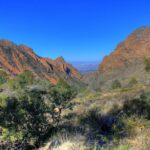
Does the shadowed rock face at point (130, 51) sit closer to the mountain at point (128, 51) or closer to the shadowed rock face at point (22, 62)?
the mountain at point (128, 51)

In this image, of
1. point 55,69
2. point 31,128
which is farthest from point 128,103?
point 55,69

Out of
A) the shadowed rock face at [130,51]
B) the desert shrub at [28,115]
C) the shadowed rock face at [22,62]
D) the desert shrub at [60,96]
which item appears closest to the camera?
the desert shrub at [28,115]

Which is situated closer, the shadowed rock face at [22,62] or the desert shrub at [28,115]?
the desert shrub at [28,115]

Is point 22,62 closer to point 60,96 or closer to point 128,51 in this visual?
point 128,51

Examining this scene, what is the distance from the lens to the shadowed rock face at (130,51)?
5891 inches

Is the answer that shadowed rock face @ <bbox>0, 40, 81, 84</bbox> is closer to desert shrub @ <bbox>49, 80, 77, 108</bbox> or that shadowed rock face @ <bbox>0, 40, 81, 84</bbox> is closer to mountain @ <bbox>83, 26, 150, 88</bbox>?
mountain @ <bbox>83, 26, 150, 88</bbox>

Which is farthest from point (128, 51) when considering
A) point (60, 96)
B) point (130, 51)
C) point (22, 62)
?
point (60, 96)

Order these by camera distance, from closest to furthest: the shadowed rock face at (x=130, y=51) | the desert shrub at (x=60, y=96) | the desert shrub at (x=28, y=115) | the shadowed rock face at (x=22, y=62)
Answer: the desert shrub at (x=28, y=115), the desert shrub at (x=60, y=96), the shadowed rock face at (x=22, y=62), the shadowed rock face at (x=130, y=51)

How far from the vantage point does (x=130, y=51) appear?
518 feet

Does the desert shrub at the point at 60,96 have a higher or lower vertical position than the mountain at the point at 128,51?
lower

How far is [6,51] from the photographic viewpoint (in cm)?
15912

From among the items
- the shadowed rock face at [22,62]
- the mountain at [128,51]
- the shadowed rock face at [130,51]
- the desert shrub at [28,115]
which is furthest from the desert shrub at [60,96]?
the shadowed rock face at [130,51]

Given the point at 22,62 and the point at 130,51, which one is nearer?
the point at 130,51

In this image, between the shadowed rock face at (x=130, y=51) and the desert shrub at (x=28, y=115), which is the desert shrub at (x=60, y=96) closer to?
the desert shrub at (x=28, y=115)
